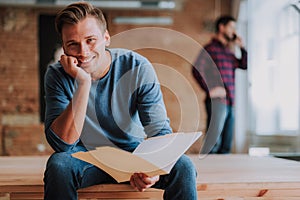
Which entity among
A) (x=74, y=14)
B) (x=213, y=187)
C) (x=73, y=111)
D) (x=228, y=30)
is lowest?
(x=213, y=187)

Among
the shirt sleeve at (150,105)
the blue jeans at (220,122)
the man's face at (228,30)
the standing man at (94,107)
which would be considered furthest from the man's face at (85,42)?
the man's face at (228,30)

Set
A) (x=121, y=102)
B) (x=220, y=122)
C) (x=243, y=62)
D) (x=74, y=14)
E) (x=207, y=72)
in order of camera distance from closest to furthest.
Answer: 1. (x=74, y=14)
2. (x=121, y=102)
3. (x=220, y=122)
4. (x=207, y=72)
5. (x=243, y=62)

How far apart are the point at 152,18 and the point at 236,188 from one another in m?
3.72

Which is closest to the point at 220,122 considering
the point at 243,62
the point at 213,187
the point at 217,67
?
the point at 217,67

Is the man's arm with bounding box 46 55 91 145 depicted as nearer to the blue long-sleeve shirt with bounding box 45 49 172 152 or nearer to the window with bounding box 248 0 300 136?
the blue long-sleeve shirt with bounding box 45 49 172 152

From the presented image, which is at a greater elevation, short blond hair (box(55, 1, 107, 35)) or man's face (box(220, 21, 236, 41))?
man's face (box(220, 21, 236, 41))

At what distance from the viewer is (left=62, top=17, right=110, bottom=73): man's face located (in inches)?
48.1

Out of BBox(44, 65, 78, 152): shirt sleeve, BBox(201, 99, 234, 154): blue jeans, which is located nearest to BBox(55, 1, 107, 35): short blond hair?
BBox(44, 65, 78, 152): shirt sleeve

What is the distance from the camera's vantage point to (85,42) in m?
1.23

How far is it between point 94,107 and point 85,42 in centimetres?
20

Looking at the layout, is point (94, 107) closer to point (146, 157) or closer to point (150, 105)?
point (150, 105)

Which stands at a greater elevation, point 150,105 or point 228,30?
point 228,30

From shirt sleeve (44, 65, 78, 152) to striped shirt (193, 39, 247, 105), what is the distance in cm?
197

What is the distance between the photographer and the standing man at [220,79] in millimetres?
3070
